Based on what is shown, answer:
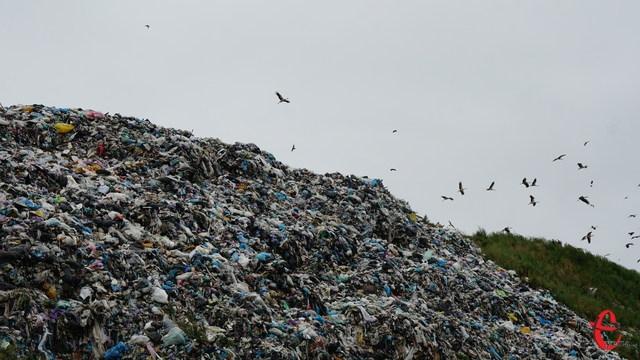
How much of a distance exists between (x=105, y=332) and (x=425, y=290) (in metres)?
4.55

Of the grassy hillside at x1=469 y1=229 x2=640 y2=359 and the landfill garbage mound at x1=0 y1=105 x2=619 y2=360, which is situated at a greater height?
the grassy hillside at x1=469 y1=229 x2=640 y2=359

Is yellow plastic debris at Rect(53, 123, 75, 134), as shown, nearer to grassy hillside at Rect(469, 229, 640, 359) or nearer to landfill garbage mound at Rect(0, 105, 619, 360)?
landfill garbage mound at Rect(0, 105, 619, 360)

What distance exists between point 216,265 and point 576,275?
9.59m

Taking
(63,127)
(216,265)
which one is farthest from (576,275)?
(63,127)

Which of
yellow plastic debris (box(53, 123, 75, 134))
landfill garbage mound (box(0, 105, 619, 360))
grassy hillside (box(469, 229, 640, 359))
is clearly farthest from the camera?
grassy hillside (box(469, 229, 640, 359))

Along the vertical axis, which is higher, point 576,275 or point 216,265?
point 576,275

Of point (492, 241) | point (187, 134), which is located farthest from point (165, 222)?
point (492, 241)

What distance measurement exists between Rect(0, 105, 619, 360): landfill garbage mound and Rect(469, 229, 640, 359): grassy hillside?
928 mm

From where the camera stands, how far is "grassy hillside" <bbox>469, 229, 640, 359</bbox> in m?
11.1

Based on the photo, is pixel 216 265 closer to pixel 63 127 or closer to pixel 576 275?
pixel 63 127

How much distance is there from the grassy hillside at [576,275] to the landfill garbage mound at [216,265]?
36.5 inches

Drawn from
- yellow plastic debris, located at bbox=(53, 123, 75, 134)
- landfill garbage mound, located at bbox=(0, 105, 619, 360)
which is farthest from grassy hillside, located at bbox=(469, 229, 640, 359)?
yellow plastic debris, located at bbox=(53, 123, 75, 134)

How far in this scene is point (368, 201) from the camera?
10125 millimetres

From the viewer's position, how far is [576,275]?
12836mm
